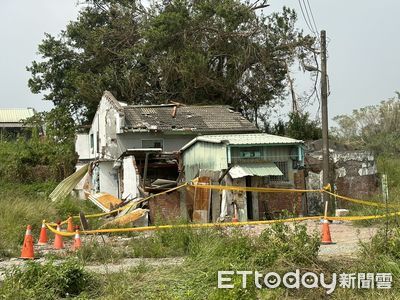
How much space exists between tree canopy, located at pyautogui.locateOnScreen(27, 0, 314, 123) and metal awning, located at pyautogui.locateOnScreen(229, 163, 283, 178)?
13.2 metres

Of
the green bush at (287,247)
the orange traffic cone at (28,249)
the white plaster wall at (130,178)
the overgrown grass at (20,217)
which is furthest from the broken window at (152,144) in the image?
the green bush at (287,247)

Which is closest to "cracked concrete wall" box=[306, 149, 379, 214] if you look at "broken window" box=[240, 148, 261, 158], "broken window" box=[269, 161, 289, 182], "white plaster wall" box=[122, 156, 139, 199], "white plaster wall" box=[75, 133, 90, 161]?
"broken window" box=[269, 161, 289, 182]

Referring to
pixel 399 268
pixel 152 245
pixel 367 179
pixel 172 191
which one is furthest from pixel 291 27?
pixel 399 268

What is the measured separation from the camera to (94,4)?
3944 centimetres

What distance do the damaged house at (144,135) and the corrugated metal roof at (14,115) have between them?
2663 centimetres

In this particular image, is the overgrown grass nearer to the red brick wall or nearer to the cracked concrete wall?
the red brick wall

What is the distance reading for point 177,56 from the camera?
3331 cm

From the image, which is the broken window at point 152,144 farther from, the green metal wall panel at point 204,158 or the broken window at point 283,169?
the broken window at point 283,169

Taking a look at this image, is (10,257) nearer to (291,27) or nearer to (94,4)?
(291,27)

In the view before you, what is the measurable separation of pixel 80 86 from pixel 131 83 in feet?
11.6

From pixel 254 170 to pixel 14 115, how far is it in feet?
141

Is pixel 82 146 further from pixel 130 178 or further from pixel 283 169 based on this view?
pixel 283 169

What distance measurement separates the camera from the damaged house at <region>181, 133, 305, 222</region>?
63.6 feet

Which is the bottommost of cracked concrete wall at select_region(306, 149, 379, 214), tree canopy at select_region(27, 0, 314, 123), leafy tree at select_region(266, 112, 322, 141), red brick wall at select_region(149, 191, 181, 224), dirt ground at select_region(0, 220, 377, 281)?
dirt ground at select_region(0, 220, 377, 281)
